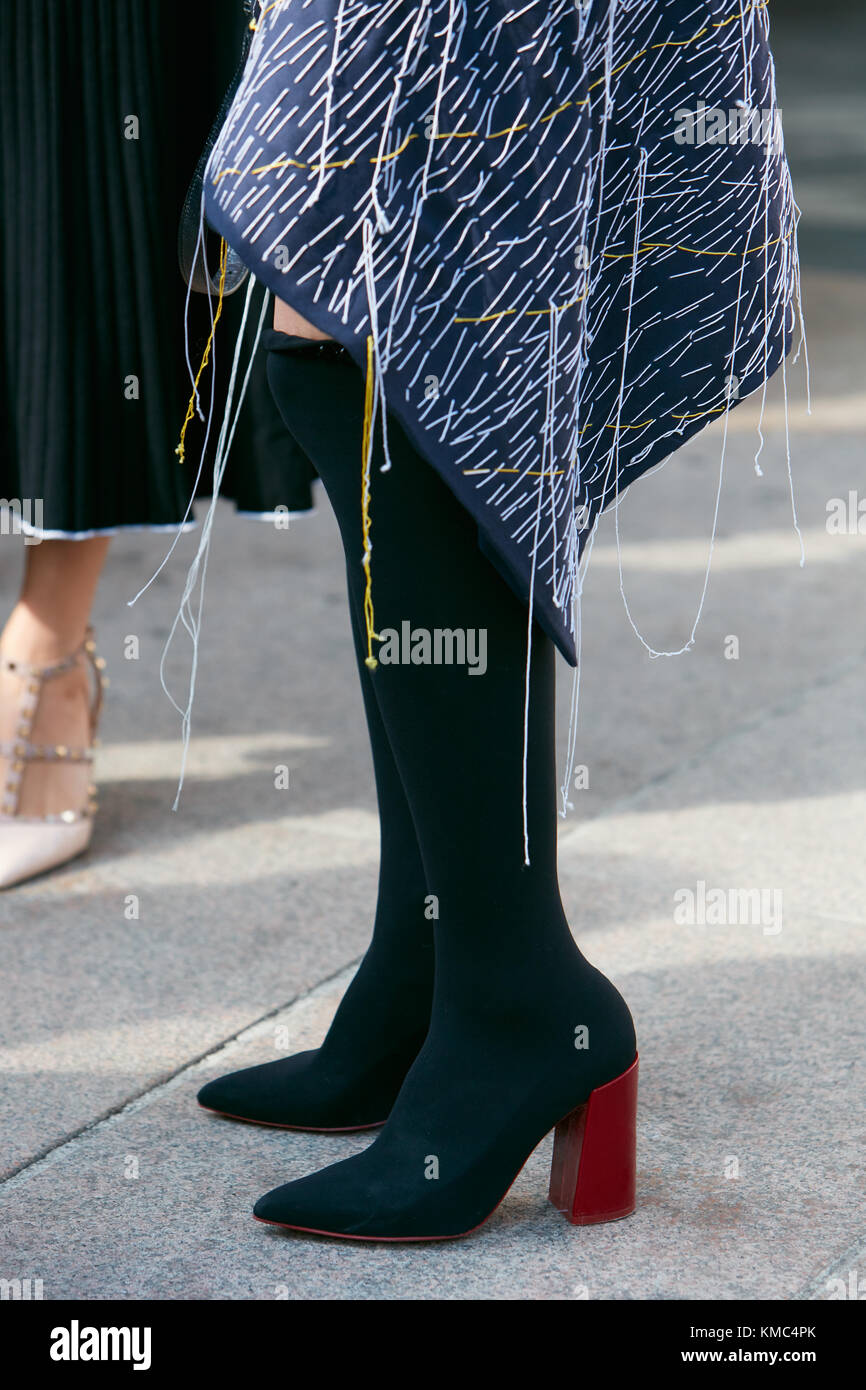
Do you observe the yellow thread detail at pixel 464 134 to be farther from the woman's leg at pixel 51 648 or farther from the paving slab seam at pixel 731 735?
the paving slab seam at pixel 731 735

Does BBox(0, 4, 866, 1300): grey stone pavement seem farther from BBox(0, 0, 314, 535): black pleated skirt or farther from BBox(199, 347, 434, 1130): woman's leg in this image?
BBox(0, 0, 314, 535): black pleated skirt

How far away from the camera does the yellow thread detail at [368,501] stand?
1129mm

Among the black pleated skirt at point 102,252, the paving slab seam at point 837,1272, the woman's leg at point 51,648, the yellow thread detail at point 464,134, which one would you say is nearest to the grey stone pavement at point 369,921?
the paving slab seam at point 837,1272

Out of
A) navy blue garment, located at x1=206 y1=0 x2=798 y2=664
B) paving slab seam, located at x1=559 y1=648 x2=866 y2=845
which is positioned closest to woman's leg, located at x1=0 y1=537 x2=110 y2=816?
paving slab seam, located at x1=559 y1=648 x2=866 y2=845

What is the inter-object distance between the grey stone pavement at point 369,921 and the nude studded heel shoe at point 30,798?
33mm

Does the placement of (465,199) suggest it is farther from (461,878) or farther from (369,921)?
(369,921)

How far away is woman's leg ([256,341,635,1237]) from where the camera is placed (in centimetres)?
123

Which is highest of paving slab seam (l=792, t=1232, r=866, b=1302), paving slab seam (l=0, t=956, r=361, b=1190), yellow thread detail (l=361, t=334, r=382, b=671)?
yellow thread detail (l=361, t=334, r=382, b=671)

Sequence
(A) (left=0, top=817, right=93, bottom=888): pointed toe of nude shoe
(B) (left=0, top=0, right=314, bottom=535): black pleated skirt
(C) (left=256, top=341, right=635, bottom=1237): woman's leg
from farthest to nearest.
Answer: (A) (left=0, top=817, right=93, bottom=888): pointed toe of nude shoe
(B) (left=0, top=0, right=314, bottom=535): black pleated skirt
(C) (left=256, top=341, right=635, bottom=1237): woman's leg

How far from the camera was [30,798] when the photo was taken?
214 cm

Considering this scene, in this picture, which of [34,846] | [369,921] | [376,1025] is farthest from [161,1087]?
[34,846]

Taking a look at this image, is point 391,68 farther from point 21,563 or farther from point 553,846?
point 21,563

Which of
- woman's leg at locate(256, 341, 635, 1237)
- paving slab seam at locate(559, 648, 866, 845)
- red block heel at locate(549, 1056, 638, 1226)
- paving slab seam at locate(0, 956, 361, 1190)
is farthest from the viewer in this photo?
paving slab seam at locate(559, 648, 866, 845)

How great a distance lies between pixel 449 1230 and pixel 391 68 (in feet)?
2.84
